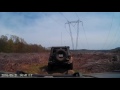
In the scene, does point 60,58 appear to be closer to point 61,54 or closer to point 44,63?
point 61,54

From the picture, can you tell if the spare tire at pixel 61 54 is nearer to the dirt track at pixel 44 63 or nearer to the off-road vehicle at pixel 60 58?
the off-road vehicle at pixel 60 58

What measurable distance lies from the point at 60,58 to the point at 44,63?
13.1 inches

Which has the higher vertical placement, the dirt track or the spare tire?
the spare tire

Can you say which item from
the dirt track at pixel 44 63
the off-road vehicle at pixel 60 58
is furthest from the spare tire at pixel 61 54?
the dirt track at pixel 44 63

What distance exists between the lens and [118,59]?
297cm

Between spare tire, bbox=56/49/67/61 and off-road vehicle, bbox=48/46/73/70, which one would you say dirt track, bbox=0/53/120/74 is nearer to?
off-road vehicle, bbox=48/46/73/70

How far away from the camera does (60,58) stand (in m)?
3.18

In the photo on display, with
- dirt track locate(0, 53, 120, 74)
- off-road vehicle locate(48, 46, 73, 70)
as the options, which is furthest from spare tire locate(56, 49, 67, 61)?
dirt track locate(0, 53, 120, 74)

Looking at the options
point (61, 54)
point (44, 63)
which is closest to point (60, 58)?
point (61, 54)

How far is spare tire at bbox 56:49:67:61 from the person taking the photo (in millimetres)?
3062

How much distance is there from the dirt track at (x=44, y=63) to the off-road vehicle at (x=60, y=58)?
0.26 ft

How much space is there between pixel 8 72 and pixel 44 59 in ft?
2.18

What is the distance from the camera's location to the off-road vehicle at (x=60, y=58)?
3020 mm

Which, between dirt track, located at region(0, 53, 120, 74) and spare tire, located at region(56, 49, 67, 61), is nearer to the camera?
dirt track, located at region(0, 53, 120, 74)
